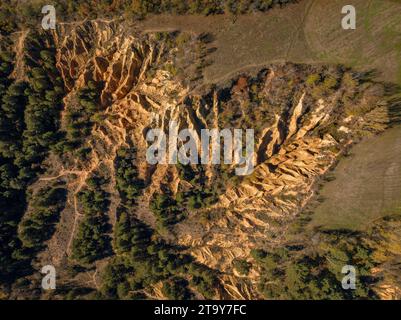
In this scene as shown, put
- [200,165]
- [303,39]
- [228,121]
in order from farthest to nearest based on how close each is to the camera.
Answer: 1. [200,165]
2. [228,121]
3. [303,39]

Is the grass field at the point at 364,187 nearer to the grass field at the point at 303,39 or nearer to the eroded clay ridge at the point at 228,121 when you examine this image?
the eroded clay ridge at the point at 228,121

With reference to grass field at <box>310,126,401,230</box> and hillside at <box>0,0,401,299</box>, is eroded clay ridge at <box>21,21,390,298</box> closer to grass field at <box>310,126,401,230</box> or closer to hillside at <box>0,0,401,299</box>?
hillside at <box>0,0,401,299</box>

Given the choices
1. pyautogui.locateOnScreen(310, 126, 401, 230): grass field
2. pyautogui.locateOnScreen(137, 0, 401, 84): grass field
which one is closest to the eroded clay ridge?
pyautogui.locateOnScreen(137, 0, 401, 84): grass field

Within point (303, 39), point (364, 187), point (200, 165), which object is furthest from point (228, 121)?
point (364, 187)

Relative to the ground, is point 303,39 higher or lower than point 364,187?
higher

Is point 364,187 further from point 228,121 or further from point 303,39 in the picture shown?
point 303,39

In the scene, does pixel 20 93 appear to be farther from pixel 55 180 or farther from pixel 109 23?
pixel 109 23

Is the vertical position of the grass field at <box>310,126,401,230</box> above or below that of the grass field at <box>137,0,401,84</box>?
below

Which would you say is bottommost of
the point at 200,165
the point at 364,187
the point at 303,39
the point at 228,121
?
the point at 364,187

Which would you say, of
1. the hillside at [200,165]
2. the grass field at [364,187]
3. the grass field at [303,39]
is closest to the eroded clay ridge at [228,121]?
the hillside at [200,165]

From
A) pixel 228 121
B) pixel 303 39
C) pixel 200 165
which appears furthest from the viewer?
pixel 200 165
